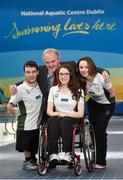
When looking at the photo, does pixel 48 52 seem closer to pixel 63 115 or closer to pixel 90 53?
pixel 63 115

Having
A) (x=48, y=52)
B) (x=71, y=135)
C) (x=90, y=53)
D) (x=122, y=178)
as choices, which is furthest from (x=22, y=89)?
(x=90, y=53)

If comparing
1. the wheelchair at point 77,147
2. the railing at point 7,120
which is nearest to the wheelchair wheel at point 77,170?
the wheelchair at point 77,147

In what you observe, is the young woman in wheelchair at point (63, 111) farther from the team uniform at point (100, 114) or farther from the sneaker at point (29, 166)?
the sneaker at point (29, 166)

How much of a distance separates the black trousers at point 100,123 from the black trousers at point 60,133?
511mm

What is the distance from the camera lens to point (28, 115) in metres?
5.29

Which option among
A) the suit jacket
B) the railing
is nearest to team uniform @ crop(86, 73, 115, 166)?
the suit jacket

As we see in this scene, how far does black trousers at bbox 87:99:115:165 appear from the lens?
209 inches

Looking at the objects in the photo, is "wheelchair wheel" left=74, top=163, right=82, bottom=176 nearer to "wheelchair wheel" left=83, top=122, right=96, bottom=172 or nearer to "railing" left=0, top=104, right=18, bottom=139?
"wheelchair wheel" left=83, top=122, right=96, bottom=172

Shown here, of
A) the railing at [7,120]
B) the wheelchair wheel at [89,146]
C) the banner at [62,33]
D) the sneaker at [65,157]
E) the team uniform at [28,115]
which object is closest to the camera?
the sneaker at [65,157]

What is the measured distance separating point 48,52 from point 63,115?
2.10 ft

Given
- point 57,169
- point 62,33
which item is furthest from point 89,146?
point 62,33

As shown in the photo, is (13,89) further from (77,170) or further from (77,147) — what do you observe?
(77,170)

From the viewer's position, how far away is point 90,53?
13891 mm

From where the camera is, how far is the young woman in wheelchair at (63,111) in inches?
190
